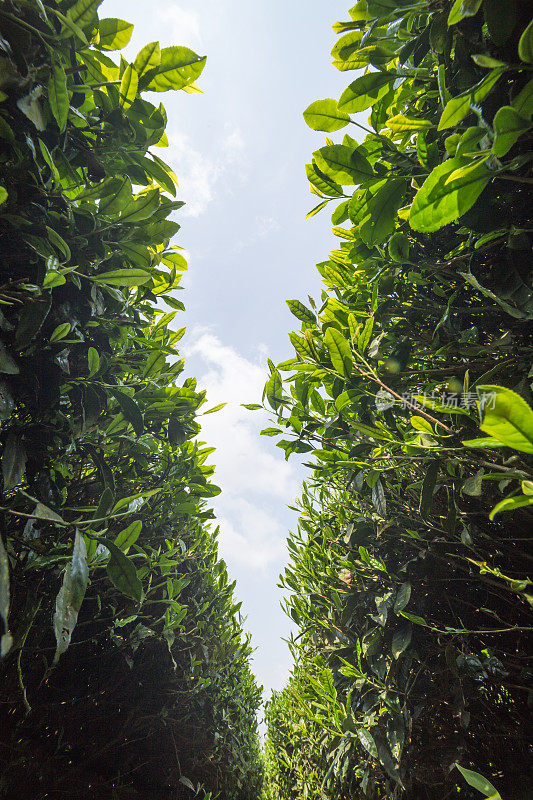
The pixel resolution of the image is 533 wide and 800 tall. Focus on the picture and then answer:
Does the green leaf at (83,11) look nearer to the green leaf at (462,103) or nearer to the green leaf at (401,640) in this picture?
the green leaf at (462,103)

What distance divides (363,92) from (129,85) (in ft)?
2.33

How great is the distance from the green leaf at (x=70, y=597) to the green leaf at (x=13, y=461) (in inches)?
9.9

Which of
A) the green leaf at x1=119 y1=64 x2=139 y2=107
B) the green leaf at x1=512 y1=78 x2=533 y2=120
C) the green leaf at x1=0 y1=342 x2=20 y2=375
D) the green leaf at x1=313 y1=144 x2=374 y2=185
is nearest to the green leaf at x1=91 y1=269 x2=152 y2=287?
the green leaf at x1=0 y1=342 x2=20 y2=375

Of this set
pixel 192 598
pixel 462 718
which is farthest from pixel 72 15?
pixel 192 598

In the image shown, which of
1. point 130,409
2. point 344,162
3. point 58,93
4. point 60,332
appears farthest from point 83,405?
point 344,162

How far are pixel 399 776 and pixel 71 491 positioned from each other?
1.60 m

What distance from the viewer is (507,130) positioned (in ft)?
2.08

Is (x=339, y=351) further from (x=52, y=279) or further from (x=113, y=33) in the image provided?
(x=113, y=33)

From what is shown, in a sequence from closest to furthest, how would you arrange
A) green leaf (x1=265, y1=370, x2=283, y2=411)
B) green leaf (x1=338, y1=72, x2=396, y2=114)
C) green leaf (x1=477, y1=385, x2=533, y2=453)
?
green leaf (x1=477, y1=385, x2=533, y2=453) → green leaf (x1=338, y1=72, x2=396, y2=114) → green leaf (x1=265, y1=370, x2=283, y2=411)

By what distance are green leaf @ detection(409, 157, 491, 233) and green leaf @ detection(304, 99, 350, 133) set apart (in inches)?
19.7

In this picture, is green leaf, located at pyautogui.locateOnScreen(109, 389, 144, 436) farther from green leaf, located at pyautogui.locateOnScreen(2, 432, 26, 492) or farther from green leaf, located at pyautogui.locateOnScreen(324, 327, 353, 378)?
green leaf, located at pyautogui.locateOnScreen(324, 327, 353, 378)

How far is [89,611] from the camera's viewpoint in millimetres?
1608

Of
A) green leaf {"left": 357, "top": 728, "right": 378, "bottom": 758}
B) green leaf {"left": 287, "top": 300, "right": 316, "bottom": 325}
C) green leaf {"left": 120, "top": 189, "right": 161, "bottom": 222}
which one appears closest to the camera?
green leaf {"left": 120, "top": 189, "right": 161, "bottom": 222}

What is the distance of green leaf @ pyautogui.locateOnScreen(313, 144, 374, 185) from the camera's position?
40.4 inches
